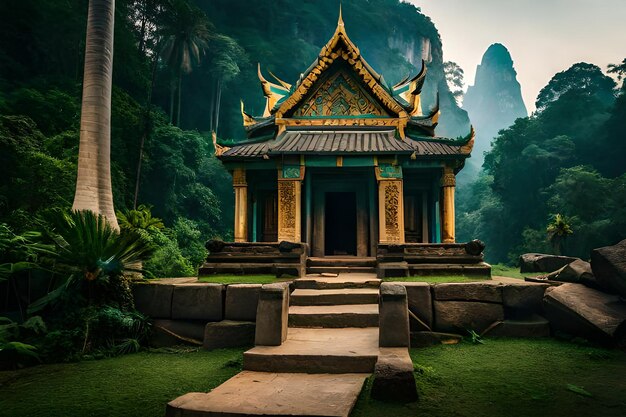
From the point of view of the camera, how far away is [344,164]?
10969 mm

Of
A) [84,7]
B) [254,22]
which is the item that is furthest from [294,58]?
[84,7]

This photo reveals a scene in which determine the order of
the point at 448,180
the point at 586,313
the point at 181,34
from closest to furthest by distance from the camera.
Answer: the point at 586,313 < the point at 448,180 < the point at 181,34

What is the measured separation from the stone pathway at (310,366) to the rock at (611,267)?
3494 millimetres

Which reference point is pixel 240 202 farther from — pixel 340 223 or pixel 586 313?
pixel 586 313

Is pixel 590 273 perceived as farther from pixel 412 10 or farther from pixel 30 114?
pixel 412 10

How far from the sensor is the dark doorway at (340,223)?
46.8ft

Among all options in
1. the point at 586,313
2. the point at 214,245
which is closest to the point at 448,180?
the point at 586,313

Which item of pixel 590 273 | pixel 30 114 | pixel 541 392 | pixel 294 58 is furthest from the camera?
pixel 294 58

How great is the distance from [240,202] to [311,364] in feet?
27.4

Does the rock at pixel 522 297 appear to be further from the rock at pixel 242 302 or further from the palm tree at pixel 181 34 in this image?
the palm tree at pixel 181 34

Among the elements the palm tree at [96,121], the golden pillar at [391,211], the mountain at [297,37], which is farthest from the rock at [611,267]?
the mountain at [297,37]

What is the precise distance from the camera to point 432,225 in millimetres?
13289

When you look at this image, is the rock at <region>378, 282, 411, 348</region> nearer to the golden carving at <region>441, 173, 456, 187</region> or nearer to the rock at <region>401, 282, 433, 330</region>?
the rock at <region>401, 282, 433, 330</region>

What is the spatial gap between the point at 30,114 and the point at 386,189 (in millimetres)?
16366
